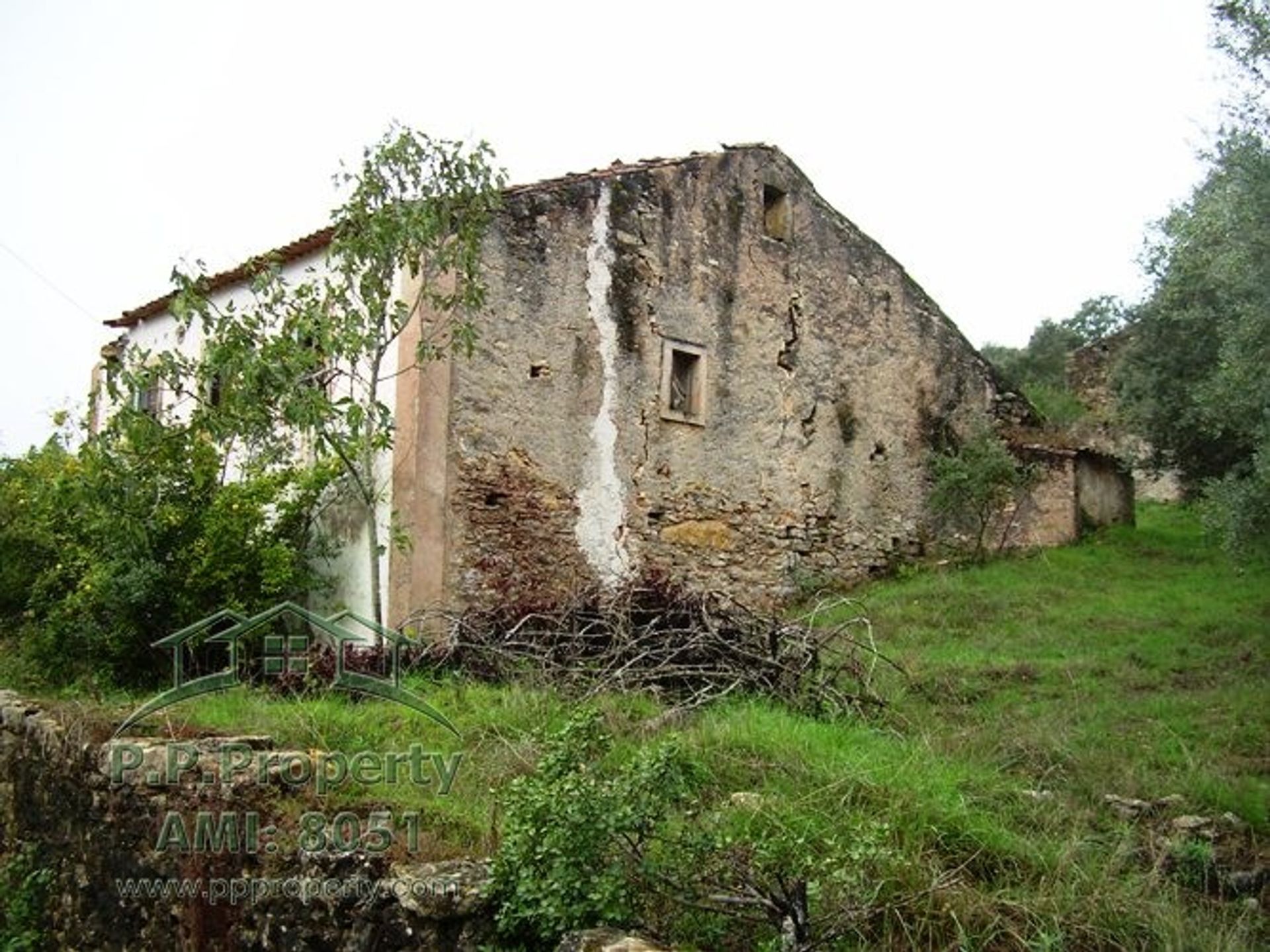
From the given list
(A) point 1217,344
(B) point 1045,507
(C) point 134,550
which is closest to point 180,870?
(C) point 134,550

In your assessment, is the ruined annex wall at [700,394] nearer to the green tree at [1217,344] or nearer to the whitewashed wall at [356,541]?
the whitewashed wall at [356,541]

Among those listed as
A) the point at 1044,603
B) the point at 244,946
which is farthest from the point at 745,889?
the point at 1044,603

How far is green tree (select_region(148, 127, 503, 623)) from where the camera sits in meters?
9.40

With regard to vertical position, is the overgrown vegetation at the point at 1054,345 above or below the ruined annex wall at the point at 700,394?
above

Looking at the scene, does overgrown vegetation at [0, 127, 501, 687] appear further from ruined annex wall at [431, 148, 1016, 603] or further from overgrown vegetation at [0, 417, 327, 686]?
ruined annex wall at [431, 148, 1016, 603]

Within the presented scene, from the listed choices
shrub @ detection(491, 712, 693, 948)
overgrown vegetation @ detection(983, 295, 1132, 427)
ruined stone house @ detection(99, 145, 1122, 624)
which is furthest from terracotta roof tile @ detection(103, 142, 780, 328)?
overgrown vegetation @ detection(983, 295, 1132, 427)

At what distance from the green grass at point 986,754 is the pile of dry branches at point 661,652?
0.36 metres

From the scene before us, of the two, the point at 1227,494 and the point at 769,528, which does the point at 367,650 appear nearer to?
the point at 769,528

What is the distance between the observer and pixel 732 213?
14.4m

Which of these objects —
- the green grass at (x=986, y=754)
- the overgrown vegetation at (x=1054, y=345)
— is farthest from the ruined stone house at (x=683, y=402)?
the overgrown vegetation at (x=1054, y=345)

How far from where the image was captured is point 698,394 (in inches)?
542

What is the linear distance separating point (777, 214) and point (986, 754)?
9172mm

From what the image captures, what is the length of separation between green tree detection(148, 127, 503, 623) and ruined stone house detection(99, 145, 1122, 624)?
589 mm

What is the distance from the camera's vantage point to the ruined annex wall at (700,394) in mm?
11867
